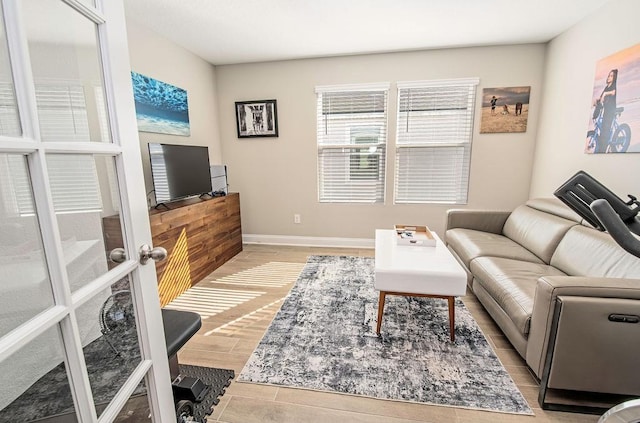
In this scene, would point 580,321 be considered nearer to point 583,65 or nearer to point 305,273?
point 305,273

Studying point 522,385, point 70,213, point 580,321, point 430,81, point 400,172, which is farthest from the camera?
point 400,172

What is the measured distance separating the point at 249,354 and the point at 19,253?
1.57 meters

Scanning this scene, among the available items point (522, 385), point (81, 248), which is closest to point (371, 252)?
point (522, 385)

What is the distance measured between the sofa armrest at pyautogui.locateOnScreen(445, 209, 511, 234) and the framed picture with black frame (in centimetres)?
249

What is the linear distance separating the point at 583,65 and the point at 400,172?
194cm

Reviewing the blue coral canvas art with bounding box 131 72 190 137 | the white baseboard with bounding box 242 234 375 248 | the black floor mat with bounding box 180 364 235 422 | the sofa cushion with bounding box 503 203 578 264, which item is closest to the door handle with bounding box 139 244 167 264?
the black floor mat with bounding box 180 364 235 422

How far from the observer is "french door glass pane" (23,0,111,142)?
1.94 ft

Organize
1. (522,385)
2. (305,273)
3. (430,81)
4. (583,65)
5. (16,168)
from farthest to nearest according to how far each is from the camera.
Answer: (430,81)
(305,273)
(583,65)
(522,385)
(16,168)

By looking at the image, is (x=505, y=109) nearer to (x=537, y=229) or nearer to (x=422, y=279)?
(x=537, y=229)

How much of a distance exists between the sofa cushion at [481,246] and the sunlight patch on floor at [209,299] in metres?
1.89

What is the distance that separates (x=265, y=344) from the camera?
77.6 inches

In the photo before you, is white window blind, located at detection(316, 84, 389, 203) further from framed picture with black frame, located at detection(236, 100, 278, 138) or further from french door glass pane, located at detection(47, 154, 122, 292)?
french door glass pane, located at detection(47, 154, 122, 292)

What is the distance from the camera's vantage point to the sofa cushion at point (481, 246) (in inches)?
96.0

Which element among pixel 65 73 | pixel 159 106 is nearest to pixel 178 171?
pixel 159 106
